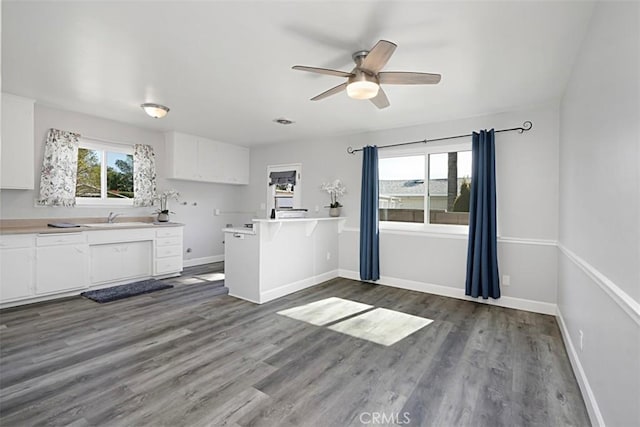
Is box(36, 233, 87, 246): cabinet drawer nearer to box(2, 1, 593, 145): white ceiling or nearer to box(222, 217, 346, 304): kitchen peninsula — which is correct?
box(2, 1, 593, 145): white ceiling

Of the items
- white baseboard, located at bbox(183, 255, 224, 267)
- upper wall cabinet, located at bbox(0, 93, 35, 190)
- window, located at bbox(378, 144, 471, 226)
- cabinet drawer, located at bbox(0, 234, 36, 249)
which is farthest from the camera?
white baseboard, located at bbox(183, 255, 224, 267)

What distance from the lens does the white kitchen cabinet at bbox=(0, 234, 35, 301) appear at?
12.3ft

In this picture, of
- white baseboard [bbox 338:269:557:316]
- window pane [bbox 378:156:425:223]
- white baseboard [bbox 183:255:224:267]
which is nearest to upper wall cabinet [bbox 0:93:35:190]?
white baseboard [bbox 183:255:224:267]

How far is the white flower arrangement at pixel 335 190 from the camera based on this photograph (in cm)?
564

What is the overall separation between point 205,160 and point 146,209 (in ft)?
4.58

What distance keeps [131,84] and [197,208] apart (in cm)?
337

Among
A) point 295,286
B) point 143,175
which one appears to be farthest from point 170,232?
point 295,286

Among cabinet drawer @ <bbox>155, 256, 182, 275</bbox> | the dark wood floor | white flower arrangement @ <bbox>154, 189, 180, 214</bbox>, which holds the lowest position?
the dark wood floor

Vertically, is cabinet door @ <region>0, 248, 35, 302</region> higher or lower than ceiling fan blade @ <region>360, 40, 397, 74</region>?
lower

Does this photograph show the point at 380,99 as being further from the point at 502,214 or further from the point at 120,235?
the point at 120,235

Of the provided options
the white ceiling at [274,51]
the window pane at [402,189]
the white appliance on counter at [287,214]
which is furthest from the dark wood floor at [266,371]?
the white ceiling at [274,51]

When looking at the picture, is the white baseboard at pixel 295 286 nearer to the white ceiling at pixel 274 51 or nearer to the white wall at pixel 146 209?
the white ceiling at pixel 274 51

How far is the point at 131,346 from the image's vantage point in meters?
2.91

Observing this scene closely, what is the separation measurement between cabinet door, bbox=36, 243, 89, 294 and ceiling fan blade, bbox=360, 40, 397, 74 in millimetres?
4304
